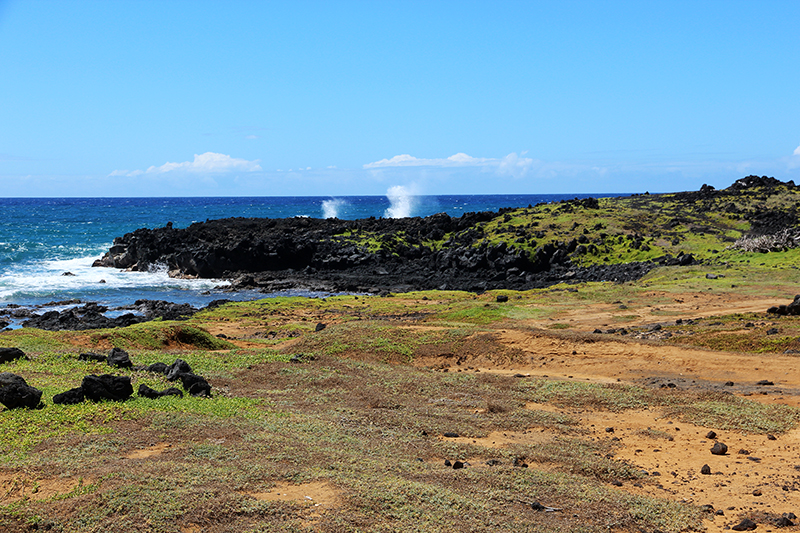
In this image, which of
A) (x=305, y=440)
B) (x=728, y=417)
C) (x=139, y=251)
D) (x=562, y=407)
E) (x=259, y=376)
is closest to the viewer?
(x=305, y=440)

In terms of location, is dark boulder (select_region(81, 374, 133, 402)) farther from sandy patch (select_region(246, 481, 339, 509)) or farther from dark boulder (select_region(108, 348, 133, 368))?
sandy patch (select_region(246, 481, 339, 509))

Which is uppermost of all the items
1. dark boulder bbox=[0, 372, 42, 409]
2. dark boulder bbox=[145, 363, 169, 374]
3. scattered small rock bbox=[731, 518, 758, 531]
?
dark boulder bbox=[0, 372, 42, 409]

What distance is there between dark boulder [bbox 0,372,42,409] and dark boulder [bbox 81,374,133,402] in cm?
98

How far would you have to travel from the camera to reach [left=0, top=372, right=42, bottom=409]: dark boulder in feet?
43.4

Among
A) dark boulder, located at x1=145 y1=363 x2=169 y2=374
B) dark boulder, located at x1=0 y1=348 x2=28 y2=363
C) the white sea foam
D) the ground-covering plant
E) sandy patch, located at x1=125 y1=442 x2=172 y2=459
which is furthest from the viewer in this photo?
the white sea foam

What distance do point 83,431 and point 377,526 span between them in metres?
6.70

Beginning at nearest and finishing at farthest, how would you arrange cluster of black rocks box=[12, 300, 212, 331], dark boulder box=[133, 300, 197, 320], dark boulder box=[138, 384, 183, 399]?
dark boulder box=[138, 384, 183, 399] < cluster of black rocks box=[12, 300, 212, 331] < dark boulder box=[133, 300, 197, 320]

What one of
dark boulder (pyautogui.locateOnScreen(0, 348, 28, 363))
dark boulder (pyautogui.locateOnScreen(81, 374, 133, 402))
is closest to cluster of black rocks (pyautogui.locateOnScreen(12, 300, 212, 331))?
dark boulder (pyautogui.locateOnScreen(0, 348, 28, 363))

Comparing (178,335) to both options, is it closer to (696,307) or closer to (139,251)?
(696,307)

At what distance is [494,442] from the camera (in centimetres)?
1420

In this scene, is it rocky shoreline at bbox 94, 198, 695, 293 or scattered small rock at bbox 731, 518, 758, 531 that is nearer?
scattered small rock at bbox 731, 518, 758, 531

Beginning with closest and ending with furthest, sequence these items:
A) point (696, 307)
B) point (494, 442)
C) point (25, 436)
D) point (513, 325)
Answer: point (25, 436) < point (494, 442) < point (513, 325) < point (696, 307)

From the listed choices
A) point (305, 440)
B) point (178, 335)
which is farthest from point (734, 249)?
point (305, 440)

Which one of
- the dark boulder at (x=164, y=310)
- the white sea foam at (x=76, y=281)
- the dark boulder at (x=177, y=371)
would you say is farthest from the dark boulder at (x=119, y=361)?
the white sea foam at (x=76, y=281)
